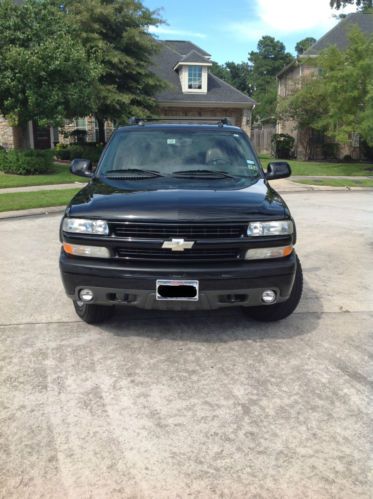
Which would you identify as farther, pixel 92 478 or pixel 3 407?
pixel 3 407

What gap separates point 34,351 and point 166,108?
29.6 m

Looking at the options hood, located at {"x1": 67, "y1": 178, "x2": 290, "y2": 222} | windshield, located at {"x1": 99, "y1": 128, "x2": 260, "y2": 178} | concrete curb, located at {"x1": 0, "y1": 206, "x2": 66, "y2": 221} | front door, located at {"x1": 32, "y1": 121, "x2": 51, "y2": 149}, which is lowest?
concrete curb, located at {"x1": 0, "y1": 206, "x2": 66, "y2": 221}

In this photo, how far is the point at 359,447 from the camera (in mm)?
2631

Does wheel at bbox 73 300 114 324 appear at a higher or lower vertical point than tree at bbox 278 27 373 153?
lower

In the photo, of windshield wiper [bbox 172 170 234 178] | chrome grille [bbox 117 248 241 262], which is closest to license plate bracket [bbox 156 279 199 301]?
chrome grille [bbox 117 248 241 262]

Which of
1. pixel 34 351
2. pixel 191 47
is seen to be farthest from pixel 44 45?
pixel 191 47

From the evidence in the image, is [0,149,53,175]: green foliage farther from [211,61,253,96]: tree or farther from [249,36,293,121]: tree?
[211,61,253,96]: tree

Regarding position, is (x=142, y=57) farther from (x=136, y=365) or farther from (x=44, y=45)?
(x=136, y=365)

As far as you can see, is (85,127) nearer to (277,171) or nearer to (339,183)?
(339,183)

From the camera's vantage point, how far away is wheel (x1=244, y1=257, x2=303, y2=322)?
A: 427 centimetres

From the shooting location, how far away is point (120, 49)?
912 inches

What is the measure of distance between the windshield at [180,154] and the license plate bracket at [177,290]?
1.29 m

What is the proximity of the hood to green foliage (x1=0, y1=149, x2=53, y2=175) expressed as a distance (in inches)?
587

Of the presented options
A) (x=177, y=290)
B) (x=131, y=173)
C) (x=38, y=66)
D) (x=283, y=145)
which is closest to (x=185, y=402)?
(x=177, y=290)
